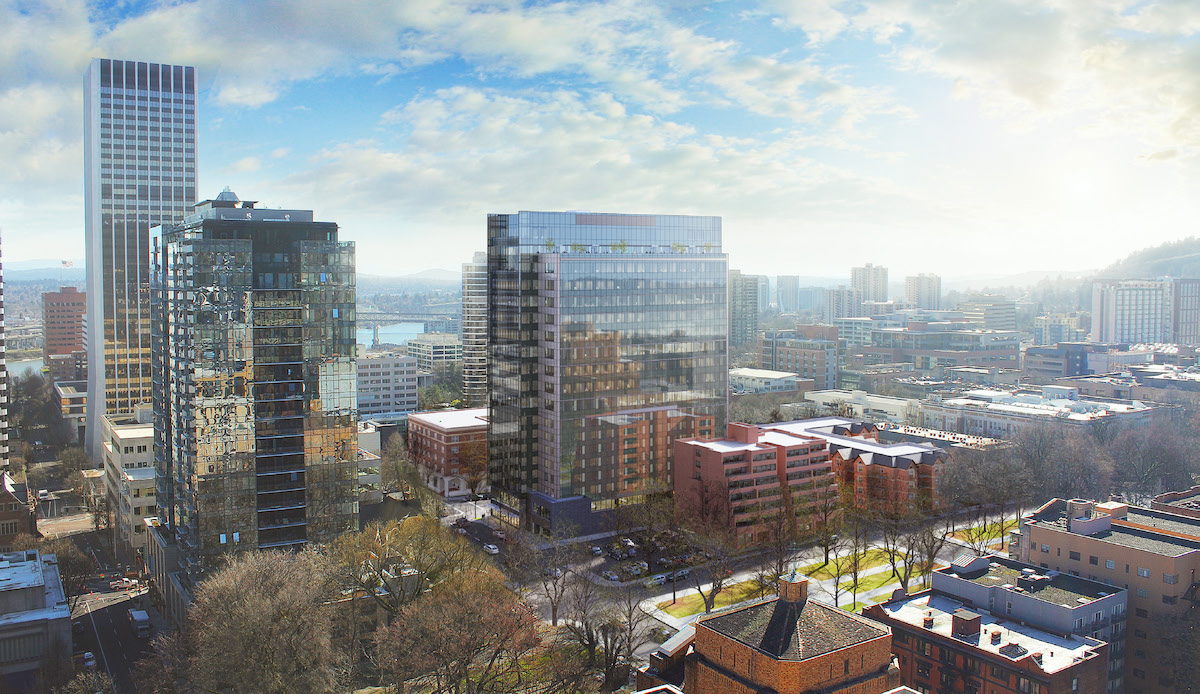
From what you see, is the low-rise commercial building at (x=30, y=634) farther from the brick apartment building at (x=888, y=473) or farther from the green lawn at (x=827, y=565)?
the brick apartment building at (x=888, y=473)

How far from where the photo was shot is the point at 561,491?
44.8 metres

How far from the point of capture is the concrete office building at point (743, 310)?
13086 centimetres

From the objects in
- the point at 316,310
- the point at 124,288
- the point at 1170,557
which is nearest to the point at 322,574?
the point at 316,310

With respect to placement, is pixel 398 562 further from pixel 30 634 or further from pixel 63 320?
pixel 63 320

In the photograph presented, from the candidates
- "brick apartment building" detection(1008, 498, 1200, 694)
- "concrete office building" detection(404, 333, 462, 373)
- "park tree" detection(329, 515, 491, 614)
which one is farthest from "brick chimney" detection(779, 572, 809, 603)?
"concrete office building" detection(404, 333, 462, 373)

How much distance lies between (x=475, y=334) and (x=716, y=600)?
4695 cm

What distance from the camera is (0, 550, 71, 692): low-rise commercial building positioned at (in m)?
27.8

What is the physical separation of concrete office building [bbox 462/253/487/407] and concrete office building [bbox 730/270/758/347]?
56.7m

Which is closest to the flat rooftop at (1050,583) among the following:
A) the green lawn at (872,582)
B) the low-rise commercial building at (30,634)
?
the green lawn at (872,582)

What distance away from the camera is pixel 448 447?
185ft

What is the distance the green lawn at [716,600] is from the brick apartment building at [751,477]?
4124mm

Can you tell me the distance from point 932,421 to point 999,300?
87118 mm

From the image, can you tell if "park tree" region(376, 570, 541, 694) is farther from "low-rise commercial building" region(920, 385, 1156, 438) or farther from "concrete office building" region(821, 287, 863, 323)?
"concrete office building" region(821, 287, 863, 323)

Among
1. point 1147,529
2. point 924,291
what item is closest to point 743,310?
point 924,291
